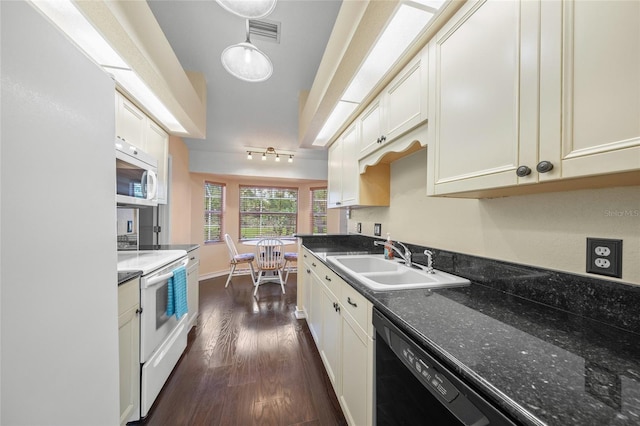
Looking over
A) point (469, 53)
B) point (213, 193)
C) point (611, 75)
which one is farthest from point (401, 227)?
point (213, 193)

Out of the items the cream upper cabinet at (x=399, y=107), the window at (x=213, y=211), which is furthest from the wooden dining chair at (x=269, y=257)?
the cream upper cabinet at (x=399, y=107)

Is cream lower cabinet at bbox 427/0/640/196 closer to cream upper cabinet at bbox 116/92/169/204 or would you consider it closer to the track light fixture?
cream upper cabinet at bbox 116/92/169/204

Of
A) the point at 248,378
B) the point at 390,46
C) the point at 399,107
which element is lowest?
the point at 248,378

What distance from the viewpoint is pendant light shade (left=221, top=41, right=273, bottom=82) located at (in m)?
1.64

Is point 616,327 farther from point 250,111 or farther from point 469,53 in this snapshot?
point 250,111

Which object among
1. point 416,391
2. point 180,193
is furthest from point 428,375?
point 180,193

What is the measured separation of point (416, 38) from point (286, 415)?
2.26 m

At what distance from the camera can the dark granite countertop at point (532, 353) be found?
16.5 inches

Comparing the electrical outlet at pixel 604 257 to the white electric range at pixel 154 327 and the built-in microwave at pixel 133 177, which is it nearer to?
the white electric range at pixel 154 327

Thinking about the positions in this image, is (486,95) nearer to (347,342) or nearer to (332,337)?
(347,342)

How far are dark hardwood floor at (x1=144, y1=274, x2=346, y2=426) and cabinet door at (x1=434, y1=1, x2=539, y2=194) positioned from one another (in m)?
1.58

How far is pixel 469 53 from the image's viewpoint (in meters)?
0.94

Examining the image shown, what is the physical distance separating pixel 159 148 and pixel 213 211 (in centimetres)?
255

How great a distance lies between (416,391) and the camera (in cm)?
80
